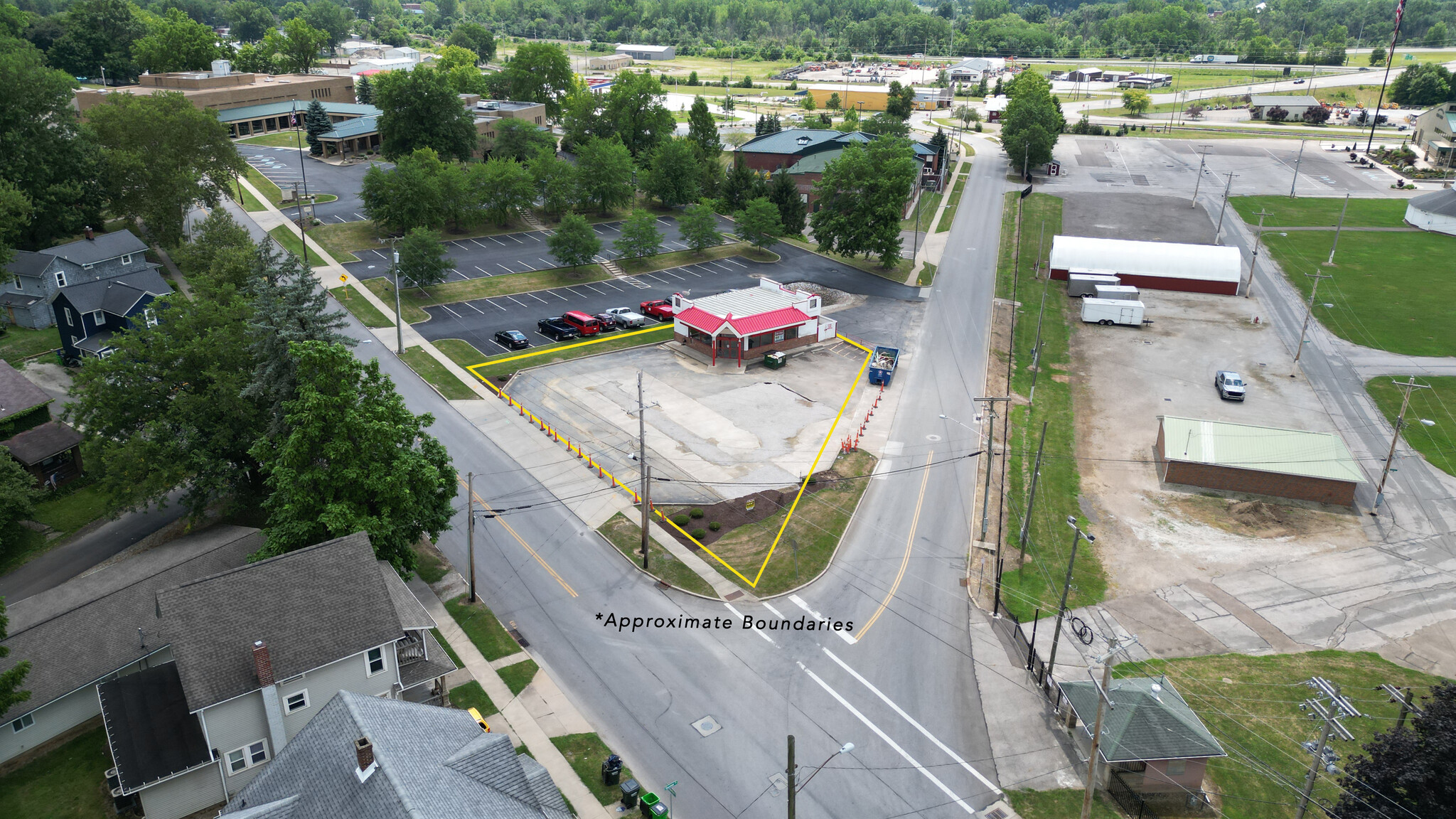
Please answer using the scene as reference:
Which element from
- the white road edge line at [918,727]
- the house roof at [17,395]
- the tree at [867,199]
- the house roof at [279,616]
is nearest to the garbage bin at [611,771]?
the house roof at [279,616]

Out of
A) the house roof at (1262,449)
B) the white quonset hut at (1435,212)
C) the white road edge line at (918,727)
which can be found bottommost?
the white road edge line at (918,727)

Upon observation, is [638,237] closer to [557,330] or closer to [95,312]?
[557,330]

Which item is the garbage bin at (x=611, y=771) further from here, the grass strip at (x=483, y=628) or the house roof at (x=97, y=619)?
the house roof at (x=97, y=619)

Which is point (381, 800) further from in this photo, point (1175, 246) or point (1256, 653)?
point (1175, 246)

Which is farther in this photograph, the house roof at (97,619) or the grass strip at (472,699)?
the grass strip at (472,699)

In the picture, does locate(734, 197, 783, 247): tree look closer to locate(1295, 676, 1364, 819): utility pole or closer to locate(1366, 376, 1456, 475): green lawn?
locate(1366, 376, 1456, 475): green lawn

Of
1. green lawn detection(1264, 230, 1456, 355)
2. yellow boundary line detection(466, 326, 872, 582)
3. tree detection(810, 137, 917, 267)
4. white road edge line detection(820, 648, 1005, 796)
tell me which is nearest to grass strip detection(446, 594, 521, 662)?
yellow boundary line detection(466, 326, 872, 582)

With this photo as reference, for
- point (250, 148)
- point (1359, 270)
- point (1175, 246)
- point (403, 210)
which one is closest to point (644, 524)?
point (403, 210)
